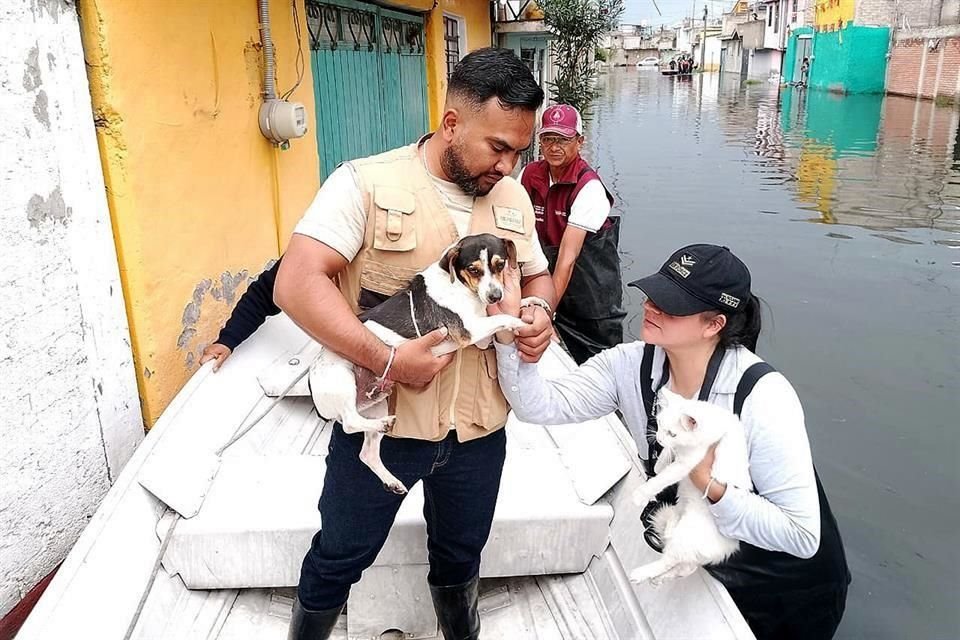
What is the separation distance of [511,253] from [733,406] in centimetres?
77

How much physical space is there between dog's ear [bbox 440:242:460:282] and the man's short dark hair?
1.22ft

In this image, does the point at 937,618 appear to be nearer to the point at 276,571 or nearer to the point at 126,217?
the point at 276,571

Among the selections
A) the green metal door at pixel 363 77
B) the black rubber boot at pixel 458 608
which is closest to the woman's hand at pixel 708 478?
the black rubber boot at pixel 458 608

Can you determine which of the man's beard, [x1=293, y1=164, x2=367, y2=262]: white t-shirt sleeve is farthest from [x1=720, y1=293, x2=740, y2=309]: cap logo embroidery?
[x1=293, y1=164, x2=367, y2=262]: white t-shirt sleeve

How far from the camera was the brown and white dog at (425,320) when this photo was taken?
2004mm

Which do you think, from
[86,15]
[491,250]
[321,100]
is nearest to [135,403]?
[86,15]

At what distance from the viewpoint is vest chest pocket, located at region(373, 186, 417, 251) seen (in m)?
1.94

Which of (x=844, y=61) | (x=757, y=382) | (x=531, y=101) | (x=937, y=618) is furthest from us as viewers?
(x=844, y=61)

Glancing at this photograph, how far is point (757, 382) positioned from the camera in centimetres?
211

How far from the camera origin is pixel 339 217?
1.91m

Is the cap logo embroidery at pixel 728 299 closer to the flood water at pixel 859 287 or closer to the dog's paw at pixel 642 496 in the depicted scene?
the dog's paw at pixel 642 496

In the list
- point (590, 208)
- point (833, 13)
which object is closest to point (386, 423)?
point (590, 208)

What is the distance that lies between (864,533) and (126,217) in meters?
4.93

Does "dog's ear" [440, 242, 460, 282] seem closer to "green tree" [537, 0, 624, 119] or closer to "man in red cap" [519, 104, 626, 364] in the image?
"man in red cap" [519, 104, 626, 364]
